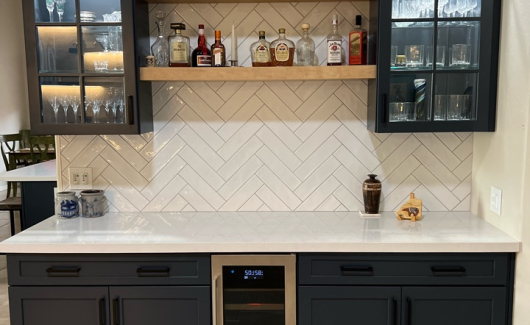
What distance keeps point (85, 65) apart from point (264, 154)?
3.36ft

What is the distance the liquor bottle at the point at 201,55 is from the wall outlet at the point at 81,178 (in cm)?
86

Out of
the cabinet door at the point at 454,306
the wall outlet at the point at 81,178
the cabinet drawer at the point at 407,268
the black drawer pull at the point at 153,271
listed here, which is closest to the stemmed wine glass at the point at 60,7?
the wall outlet at the point at 81,178

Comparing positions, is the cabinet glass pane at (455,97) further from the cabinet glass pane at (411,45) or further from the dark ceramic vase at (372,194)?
the dark ceramic vase at (372,194)

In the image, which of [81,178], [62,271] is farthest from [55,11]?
[62,271]

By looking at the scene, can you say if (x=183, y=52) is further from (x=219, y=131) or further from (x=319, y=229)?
(x=319, y=229)

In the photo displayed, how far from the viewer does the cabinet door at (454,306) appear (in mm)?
2068

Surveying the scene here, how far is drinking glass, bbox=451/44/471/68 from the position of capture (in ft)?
7.50

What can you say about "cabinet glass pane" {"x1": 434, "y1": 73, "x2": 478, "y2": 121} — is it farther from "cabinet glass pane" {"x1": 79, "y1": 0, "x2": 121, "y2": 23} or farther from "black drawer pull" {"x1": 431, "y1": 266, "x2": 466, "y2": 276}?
"cabinet glass pane" {"x1": 79, "y1": 0, "x2": 121, "y2": 23}

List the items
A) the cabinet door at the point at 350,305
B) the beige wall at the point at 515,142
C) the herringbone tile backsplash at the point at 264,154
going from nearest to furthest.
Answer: the beige wall at the point at 515,142, the cabinet door at the point at 350,305, the herringbone tile backsplash at the point at 264,154

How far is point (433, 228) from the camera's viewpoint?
227 cm

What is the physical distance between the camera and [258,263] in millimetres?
2076

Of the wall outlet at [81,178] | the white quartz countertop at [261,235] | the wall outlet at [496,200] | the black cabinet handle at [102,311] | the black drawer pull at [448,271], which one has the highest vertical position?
the wall outlet at [81,178]

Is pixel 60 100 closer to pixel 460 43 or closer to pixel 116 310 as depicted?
pixel 116 310

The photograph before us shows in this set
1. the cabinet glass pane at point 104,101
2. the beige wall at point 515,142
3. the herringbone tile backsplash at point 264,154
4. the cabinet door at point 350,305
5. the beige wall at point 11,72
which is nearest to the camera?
the beige wall at point 515,142
